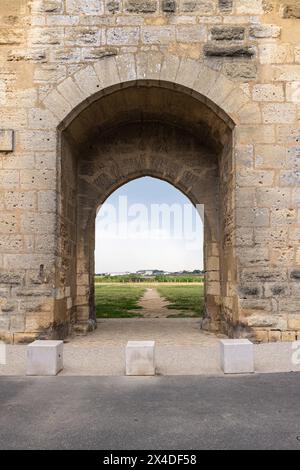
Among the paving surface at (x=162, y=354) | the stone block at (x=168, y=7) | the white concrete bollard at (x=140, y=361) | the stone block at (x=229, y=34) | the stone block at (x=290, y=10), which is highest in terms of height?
the stone block at (x=168, y=7)

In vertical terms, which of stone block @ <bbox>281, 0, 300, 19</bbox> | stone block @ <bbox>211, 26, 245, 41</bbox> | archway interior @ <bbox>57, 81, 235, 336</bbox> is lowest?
archway interior @ <bbox>57, 81, 235, 336</bbox>

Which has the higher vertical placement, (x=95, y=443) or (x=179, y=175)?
(x=179, y=175)

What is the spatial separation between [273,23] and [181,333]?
17.0 ft

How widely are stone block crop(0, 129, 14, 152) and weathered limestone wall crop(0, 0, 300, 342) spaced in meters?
0.02

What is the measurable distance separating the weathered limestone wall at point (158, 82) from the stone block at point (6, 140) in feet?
0.05

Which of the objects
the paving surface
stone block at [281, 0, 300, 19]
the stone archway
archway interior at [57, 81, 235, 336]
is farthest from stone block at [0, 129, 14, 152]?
stone block at [281, 0, 300, 19]

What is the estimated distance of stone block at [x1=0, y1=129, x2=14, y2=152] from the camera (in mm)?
6168

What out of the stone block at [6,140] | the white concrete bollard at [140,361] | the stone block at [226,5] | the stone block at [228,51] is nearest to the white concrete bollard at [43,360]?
the white concrete bollard at [140,361]

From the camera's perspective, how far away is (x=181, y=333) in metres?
7.09

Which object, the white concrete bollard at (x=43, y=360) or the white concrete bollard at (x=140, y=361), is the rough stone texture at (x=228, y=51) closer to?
the white concrete bollard at (x=140, y=361)

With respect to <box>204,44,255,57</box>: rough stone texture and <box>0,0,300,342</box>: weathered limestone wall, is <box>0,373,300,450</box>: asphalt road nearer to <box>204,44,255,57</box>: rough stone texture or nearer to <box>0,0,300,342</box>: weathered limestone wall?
<box>0,0,300,342</box>: weathered limestone wall

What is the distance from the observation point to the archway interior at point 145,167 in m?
6.79
